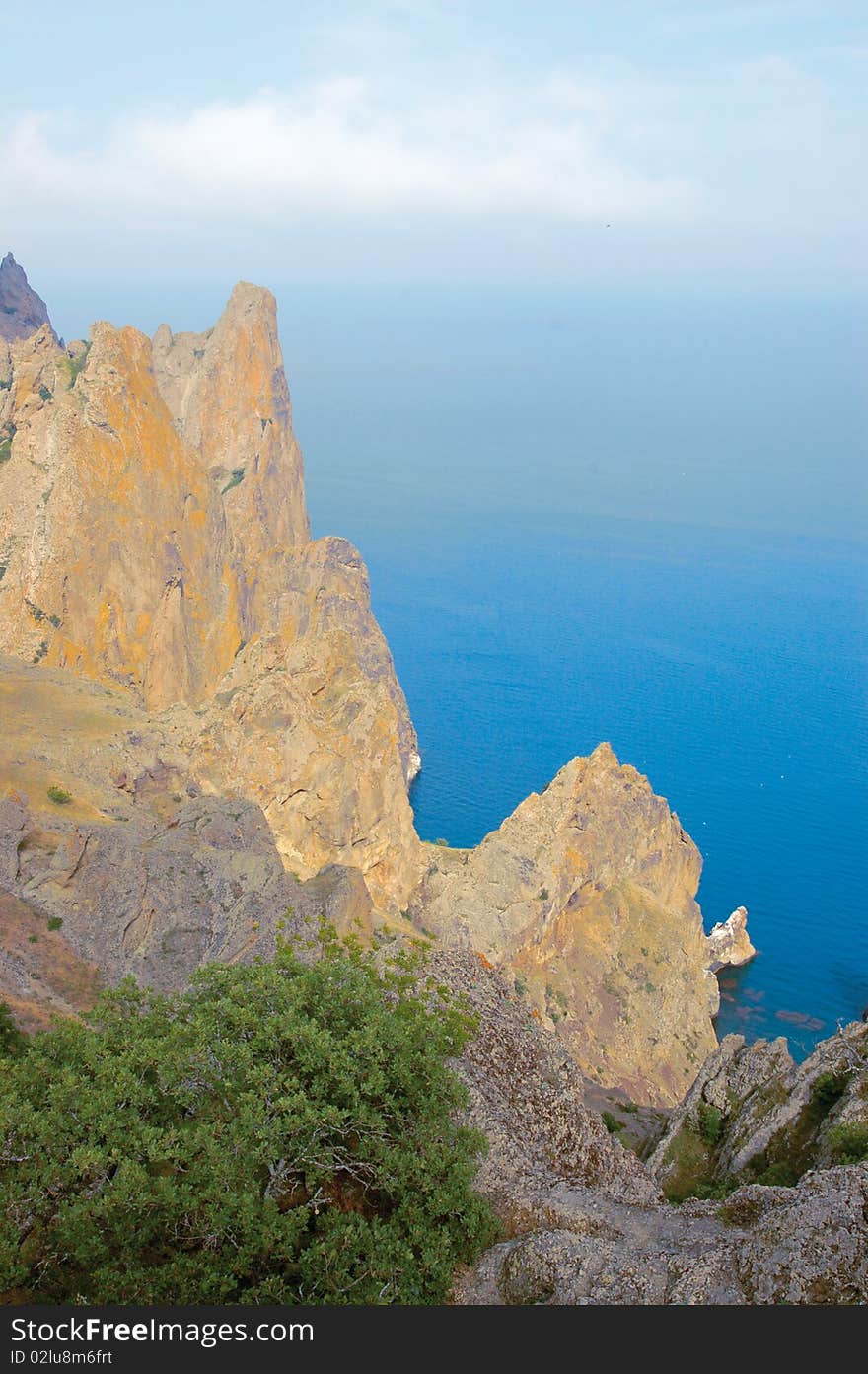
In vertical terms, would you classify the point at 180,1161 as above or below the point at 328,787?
below

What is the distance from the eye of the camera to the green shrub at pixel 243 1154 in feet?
60.5

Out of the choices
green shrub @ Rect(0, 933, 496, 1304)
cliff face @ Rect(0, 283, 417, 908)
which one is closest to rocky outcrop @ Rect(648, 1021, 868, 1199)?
green shrub @ Rect(0, 933, 496, 1304)

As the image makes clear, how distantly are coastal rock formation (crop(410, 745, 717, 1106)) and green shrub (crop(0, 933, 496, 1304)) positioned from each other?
39.9m

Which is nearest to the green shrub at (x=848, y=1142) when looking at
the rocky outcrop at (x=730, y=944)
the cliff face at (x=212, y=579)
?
the cliff face at (x=212, y=579)

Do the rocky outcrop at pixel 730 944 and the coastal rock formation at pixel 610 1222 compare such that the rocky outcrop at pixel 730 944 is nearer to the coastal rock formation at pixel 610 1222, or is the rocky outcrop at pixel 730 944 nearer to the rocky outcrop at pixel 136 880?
the rocky outcrop at pixel 136 880

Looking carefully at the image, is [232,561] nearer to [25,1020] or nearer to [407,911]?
[407,911]

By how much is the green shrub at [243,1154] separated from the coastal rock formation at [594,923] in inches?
1570

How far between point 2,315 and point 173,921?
121307 mm

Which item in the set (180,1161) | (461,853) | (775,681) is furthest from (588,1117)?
(775,681)

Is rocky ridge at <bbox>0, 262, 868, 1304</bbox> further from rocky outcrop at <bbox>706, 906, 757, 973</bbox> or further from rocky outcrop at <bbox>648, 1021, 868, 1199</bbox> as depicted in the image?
rocky outcrop at <bbox>706, 906, 757, 973</bbox>

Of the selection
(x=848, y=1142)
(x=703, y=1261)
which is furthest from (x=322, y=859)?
(x=703, y=1261)

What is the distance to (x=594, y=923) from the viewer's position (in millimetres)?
70875

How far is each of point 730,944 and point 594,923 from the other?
60.2 feet

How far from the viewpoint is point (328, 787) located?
6350 cm
